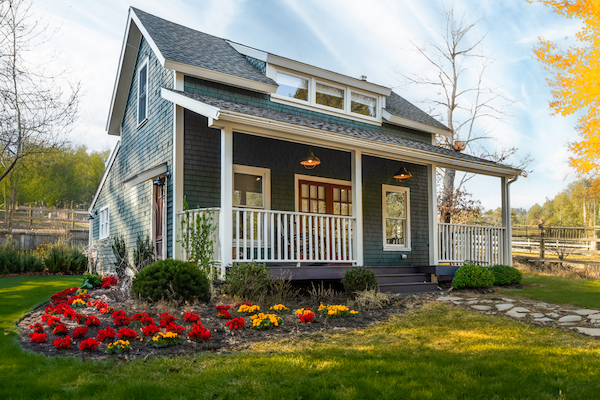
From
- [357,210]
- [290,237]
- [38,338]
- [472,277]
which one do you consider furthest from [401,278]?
[38,338]

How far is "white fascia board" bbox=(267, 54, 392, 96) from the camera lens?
10.4 m

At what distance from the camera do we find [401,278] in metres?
9.20

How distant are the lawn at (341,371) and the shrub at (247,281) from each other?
6.01 feet

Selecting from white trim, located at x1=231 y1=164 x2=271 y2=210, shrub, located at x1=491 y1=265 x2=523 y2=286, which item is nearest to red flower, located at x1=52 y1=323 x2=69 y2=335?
white trim, located at x1=231 y1=164 x2=271 y2=210

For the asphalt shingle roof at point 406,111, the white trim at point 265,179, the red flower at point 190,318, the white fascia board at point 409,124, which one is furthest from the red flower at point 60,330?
the asphalt shingle roof at point 406,111

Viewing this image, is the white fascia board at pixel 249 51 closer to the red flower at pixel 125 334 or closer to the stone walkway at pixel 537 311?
the stone walkway at pixel 537 311

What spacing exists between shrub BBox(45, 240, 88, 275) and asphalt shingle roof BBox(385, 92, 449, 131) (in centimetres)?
1089

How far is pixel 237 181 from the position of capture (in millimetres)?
9688

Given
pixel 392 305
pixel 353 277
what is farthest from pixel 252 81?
pixel 392 305

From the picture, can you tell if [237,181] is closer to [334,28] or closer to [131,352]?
[131,352]

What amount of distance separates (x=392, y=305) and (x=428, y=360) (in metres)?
3.03

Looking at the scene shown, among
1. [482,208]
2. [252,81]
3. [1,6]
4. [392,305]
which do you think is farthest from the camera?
[482,208]

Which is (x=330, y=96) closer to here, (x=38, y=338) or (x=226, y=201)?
(x=226, y=201)

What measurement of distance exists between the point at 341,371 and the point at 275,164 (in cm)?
698
